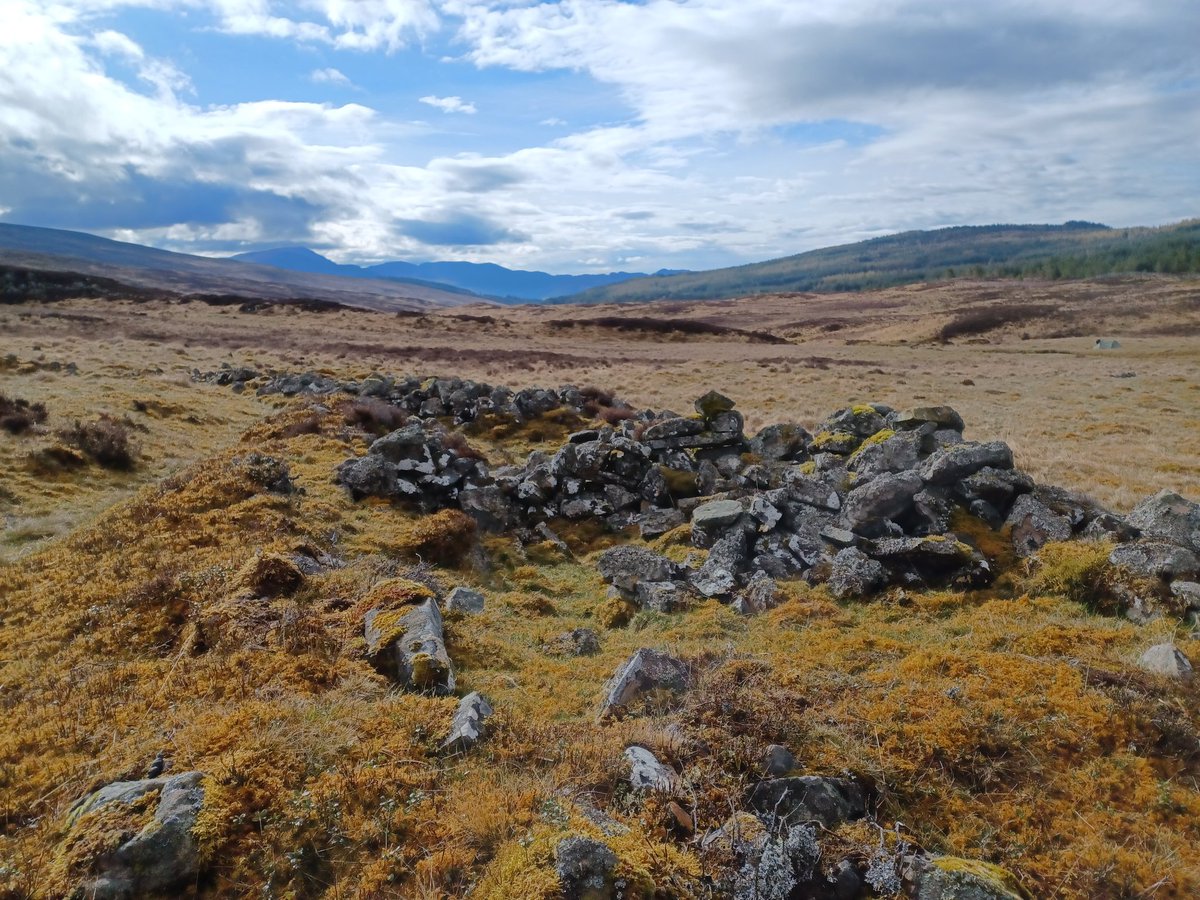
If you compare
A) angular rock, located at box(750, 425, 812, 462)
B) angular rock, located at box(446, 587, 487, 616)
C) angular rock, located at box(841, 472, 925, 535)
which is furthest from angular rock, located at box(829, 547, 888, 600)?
angular rock, located at box(750, 425, 812, 462)

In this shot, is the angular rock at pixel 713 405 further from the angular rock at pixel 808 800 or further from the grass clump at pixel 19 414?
the grass clump at pixel 19 414

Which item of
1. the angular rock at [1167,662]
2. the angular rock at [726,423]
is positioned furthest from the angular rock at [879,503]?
the angular rock at [726,423]

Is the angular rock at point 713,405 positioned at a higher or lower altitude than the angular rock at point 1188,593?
higher

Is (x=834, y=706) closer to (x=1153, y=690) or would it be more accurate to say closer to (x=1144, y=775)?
A: (x=1144, y=775)

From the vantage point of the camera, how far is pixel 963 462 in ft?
37.6

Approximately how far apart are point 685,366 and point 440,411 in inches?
968

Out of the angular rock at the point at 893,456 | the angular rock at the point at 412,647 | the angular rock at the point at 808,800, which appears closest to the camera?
the angular rock at the point at 808,800

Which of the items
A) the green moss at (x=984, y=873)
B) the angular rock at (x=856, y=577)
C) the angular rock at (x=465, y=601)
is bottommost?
the angular rock at (x=465, y=601)

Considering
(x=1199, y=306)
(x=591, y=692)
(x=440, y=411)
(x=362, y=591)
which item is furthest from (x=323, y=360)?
(x=1199, y=306)

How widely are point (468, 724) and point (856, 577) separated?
6235 mm

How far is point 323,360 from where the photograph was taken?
1681 inches

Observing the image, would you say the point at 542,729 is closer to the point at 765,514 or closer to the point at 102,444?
the point at 765,514

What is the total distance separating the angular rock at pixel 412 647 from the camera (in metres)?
6.42

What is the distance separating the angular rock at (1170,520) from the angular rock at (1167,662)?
289 cm
